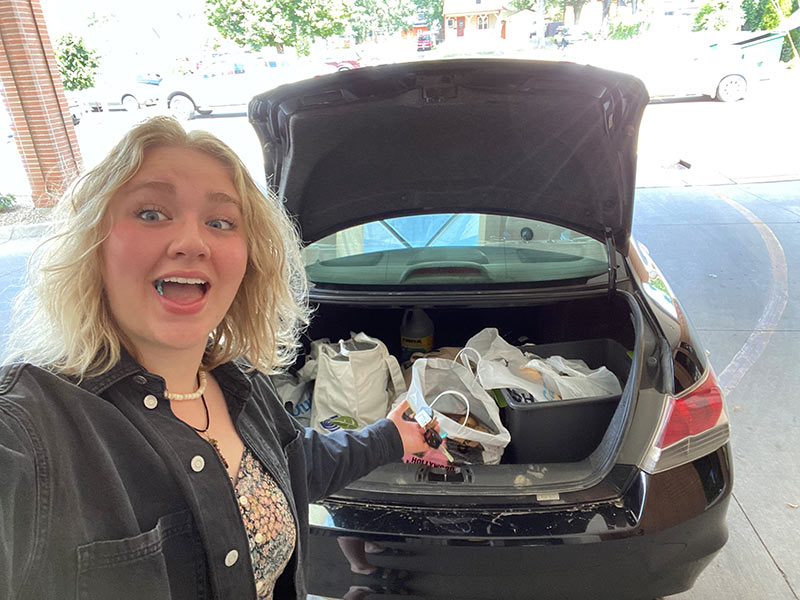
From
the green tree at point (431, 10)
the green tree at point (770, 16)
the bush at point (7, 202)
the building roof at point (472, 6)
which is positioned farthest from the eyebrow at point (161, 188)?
the building roof at point (472, 6)

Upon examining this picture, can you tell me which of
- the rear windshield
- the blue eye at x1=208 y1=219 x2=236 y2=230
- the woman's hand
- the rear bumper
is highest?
the blue eye at x1=208 y1=219 x2=236 y2=230

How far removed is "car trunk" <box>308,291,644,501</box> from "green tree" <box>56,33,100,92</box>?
1715 cm

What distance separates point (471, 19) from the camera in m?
35.5

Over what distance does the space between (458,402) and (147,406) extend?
1223 mm

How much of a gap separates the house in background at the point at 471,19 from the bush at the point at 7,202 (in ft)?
101

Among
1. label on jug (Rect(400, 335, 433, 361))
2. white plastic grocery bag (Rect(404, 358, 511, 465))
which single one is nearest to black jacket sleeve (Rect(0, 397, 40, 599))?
white plastic grocery bag (Rect(404, 358, 511, 465))

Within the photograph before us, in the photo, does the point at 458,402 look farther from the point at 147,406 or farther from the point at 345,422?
the point at 147,406

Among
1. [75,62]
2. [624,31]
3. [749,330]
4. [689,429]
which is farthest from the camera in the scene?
[624,31]

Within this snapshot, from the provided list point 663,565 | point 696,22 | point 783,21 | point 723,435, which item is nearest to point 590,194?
point 723,435

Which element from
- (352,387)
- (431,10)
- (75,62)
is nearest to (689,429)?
(352,387)

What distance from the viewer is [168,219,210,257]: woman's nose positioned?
860mm

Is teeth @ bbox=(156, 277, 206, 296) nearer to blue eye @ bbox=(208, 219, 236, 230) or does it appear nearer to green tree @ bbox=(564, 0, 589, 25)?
blue eye @ bbox=(208, 219, 236, 230)

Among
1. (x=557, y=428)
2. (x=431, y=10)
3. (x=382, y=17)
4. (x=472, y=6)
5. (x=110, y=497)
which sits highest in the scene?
(x=472, y=6)

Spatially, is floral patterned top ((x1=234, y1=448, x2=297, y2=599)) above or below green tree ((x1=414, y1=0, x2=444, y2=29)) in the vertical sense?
below
